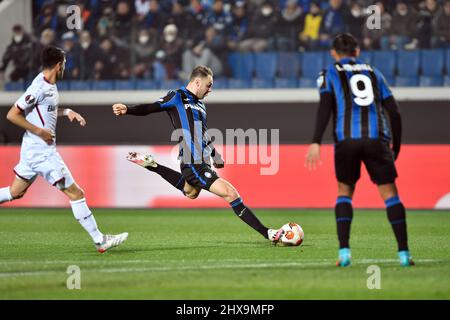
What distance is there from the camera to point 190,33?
17.1 meters

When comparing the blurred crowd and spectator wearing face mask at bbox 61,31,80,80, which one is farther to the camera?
spectator wearing face mask at bbox 61,31,80,80

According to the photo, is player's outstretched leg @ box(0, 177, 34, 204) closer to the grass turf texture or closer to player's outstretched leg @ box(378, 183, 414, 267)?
the grass turf texture

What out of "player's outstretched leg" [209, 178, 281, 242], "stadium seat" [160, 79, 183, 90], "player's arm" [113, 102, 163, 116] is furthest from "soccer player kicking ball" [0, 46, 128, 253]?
"stadium seat" [160, 79, 183, 90]

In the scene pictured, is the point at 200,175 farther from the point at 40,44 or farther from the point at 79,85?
the point at 40,44

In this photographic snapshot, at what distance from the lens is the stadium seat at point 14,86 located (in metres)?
17.4

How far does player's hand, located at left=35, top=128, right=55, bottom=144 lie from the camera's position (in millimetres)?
7824

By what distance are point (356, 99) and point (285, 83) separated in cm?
1008

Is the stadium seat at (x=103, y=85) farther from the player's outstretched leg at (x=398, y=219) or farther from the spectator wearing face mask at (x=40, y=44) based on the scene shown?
the player's outstretched leg at (x=398, y=219)

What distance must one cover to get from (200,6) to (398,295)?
491 inches

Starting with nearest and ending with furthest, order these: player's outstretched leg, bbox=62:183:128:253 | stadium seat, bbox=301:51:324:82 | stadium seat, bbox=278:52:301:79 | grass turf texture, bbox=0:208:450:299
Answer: grass turf texture, bbox=0:208:450:299, player's outstretched leg, bbox=62:183:128:253, stadium seat, bbox=301:51:324:82, stadium seat, bbox=278:52:301:79

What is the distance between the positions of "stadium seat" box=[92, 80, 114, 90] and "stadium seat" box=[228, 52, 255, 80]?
8.05 ft

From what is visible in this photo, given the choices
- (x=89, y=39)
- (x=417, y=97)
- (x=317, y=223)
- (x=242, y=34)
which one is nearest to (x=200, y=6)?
(x=242, y=34)

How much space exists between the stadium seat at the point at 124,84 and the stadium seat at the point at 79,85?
57 cm

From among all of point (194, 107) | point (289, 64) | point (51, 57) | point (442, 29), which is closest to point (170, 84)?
point (289, 64)
